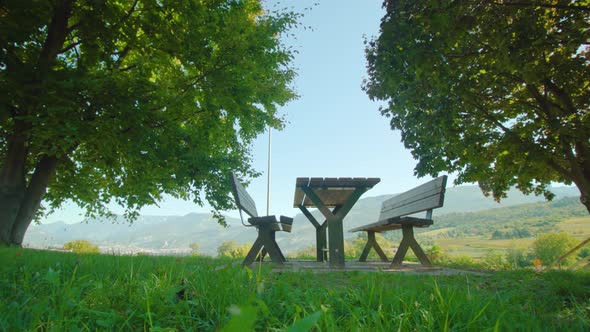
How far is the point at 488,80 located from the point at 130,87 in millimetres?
6334

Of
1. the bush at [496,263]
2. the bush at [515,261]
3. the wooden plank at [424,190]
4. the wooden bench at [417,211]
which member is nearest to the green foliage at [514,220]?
the bush at [515,261]

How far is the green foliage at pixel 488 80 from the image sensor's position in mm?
3652

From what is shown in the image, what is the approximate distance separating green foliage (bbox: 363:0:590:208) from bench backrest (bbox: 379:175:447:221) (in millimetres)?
837

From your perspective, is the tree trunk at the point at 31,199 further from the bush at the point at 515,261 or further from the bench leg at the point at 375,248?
the bush at the point at 515,261

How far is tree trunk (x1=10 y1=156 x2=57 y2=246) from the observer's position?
720 cm

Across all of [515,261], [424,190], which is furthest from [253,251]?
[515,261]

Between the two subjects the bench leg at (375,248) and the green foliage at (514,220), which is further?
the green foliage at (514,220)

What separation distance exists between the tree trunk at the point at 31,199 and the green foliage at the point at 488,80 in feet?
24.8

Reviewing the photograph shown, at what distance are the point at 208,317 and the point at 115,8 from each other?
7.05 meters

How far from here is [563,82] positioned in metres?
5.35

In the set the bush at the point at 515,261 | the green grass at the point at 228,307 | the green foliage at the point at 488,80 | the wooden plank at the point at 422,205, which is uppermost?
the green foliage at the point at 488,80

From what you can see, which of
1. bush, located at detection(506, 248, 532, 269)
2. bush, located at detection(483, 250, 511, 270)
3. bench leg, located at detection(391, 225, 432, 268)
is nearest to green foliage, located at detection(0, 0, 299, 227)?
bench leg, located at detection(391, 225, 432, 268)

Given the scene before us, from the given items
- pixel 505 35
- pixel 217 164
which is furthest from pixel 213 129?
pixel 505 35

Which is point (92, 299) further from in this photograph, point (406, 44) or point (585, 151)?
point (585, 151)
